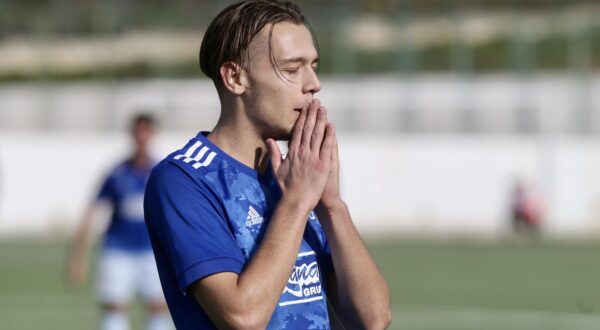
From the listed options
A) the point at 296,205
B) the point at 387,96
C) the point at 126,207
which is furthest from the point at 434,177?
the point at 296,205

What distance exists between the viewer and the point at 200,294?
11.3 ft

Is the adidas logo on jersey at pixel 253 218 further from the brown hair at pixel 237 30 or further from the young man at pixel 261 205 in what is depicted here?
the brown hair at pixel 237 30

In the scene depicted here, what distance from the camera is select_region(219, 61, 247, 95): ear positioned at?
3639 mm

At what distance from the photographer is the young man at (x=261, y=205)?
135 inches

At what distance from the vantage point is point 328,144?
3607mm

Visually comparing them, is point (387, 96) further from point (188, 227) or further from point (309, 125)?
point (188, 227)

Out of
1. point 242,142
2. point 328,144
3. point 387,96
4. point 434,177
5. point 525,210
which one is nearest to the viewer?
point 328,144

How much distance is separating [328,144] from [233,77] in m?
0.32

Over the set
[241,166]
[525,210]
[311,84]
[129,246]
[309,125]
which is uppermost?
[311,84]

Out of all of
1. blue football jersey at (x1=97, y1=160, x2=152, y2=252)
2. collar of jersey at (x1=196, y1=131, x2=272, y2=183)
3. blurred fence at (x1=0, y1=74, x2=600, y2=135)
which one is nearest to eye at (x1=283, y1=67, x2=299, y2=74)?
collar of jersey at (x1=196, y1=131, x2=272, y2=183)

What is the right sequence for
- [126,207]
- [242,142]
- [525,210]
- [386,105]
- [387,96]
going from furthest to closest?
[387,96] → [386,105] → [525,210] → [126,207] → [242,142]

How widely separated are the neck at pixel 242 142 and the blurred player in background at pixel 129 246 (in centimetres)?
809

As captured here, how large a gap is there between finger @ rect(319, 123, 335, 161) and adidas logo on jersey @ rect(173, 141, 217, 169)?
12.3 inches

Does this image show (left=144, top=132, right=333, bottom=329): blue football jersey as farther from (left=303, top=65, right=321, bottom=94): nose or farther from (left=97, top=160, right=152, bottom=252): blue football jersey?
(left=97, top=160, right=152, bottom=252): blue football jersey
